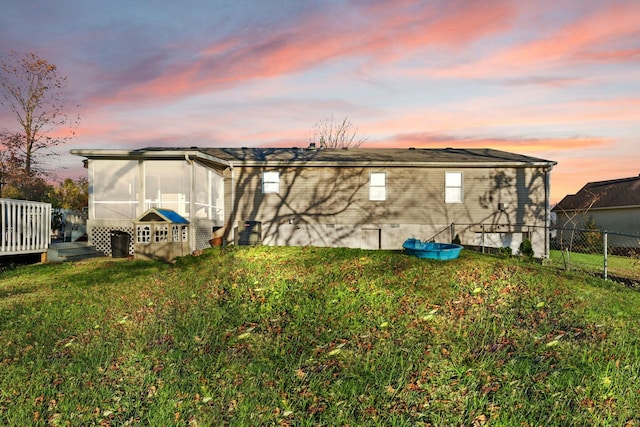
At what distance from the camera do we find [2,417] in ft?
13.7

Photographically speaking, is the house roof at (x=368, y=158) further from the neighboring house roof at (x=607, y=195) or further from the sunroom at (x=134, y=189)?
the neighboring house roof at (x=607, y=195)

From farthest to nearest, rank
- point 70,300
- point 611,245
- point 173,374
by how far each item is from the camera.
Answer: point 611,245 → point 70,300 → point 173,374

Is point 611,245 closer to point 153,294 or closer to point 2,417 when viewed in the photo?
point 153,294

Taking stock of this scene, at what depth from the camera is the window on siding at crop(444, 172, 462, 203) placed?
19.0 metres

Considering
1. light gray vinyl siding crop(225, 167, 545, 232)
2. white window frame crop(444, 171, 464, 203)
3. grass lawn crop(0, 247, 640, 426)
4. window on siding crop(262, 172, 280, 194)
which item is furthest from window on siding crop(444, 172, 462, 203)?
grass lawn crop(0, 247, 640, 426)

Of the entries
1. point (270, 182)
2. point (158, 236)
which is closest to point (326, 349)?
point (158, 236)

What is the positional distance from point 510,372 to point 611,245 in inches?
1068

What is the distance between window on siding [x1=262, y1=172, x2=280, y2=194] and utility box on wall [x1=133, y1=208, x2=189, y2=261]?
539cm

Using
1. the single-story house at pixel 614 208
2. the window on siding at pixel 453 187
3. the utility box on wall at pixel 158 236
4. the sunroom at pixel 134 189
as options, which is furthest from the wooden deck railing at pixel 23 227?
the single-story house at pixel 614 208

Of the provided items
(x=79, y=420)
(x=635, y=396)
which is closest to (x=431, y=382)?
(x=635, y=396)

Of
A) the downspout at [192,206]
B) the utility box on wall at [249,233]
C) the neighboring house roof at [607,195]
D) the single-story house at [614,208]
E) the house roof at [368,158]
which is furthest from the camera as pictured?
the neighboring house roof at [607,195]

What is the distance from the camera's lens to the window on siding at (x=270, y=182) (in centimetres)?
1894

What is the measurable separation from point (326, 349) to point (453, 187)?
14.9 m

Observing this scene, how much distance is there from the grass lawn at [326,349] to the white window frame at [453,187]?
916cm
